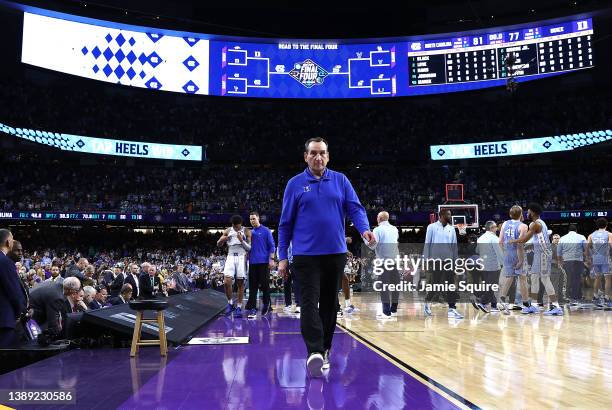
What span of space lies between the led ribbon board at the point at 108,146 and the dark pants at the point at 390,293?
25.2 m

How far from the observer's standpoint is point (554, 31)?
26438 mm

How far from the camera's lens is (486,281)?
10219mm

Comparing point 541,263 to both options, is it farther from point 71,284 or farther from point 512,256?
point 71,284

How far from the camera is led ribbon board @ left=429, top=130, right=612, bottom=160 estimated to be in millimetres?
28513

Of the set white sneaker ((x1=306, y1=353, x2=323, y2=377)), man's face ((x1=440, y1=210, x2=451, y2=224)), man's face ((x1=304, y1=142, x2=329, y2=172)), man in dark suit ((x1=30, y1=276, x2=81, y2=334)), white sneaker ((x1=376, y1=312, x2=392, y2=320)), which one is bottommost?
white sneaker ((x1=376, y1=312, x2=392, y2=320))

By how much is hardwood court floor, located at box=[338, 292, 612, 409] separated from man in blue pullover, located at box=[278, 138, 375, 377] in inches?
36.4

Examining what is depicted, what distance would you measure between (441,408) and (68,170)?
33.3 m

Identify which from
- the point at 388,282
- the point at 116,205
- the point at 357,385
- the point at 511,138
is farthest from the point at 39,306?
the point at 511,138

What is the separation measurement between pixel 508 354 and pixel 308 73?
1078 inches

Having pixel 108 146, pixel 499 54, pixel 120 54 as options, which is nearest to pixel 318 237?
pixel 499 54

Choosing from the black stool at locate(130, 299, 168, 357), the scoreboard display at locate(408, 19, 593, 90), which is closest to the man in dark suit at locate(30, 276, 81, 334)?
the black stool at locate(130, 299, 168, 357)

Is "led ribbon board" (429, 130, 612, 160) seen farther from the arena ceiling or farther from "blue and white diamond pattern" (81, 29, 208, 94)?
"blue and white diamond pattern" (81, 29, 208, 94)

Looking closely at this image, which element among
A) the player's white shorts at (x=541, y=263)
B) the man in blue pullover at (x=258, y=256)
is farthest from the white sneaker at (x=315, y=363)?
the player's white shorts at (x=541, y=263)

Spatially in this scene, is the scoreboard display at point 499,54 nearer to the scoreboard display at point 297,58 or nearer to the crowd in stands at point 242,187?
the scoreboard display at point 297,58
